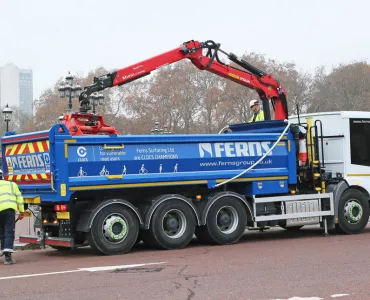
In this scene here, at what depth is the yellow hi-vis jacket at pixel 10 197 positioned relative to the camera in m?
11.5

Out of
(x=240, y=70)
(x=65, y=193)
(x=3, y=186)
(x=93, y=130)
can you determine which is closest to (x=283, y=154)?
(x=240, y=70)

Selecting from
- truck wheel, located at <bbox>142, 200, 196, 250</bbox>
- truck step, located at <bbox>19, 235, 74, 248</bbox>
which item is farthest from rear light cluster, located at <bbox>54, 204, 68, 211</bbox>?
truck wheel, located at <bbox>142, 200, 196, 250</bbox>

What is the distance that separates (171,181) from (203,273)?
3.54 metres

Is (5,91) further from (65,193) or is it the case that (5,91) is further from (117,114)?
(65,193)

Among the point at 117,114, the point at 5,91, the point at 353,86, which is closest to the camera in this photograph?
the point at 353,86

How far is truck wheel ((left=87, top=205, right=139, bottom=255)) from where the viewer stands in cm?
1172

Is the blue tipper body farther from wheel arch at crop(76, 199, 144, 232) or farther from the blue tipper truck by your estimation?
wheel arch at crop(76, 199, 144, 232)

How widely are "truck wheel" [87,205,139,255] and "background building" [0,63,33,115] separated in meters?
125

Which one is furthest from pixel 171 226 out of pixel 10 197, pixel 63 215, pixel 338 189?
pixel 338 189

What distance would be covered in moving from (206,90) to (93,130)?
161ft

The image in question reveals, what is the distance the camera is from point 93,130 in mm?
13703

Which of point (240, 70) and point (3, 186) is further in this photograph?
point (240, 70)

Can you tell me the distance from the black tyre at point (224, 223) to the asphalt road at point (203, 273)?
27cm

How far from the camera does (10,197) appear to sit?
11609mm
